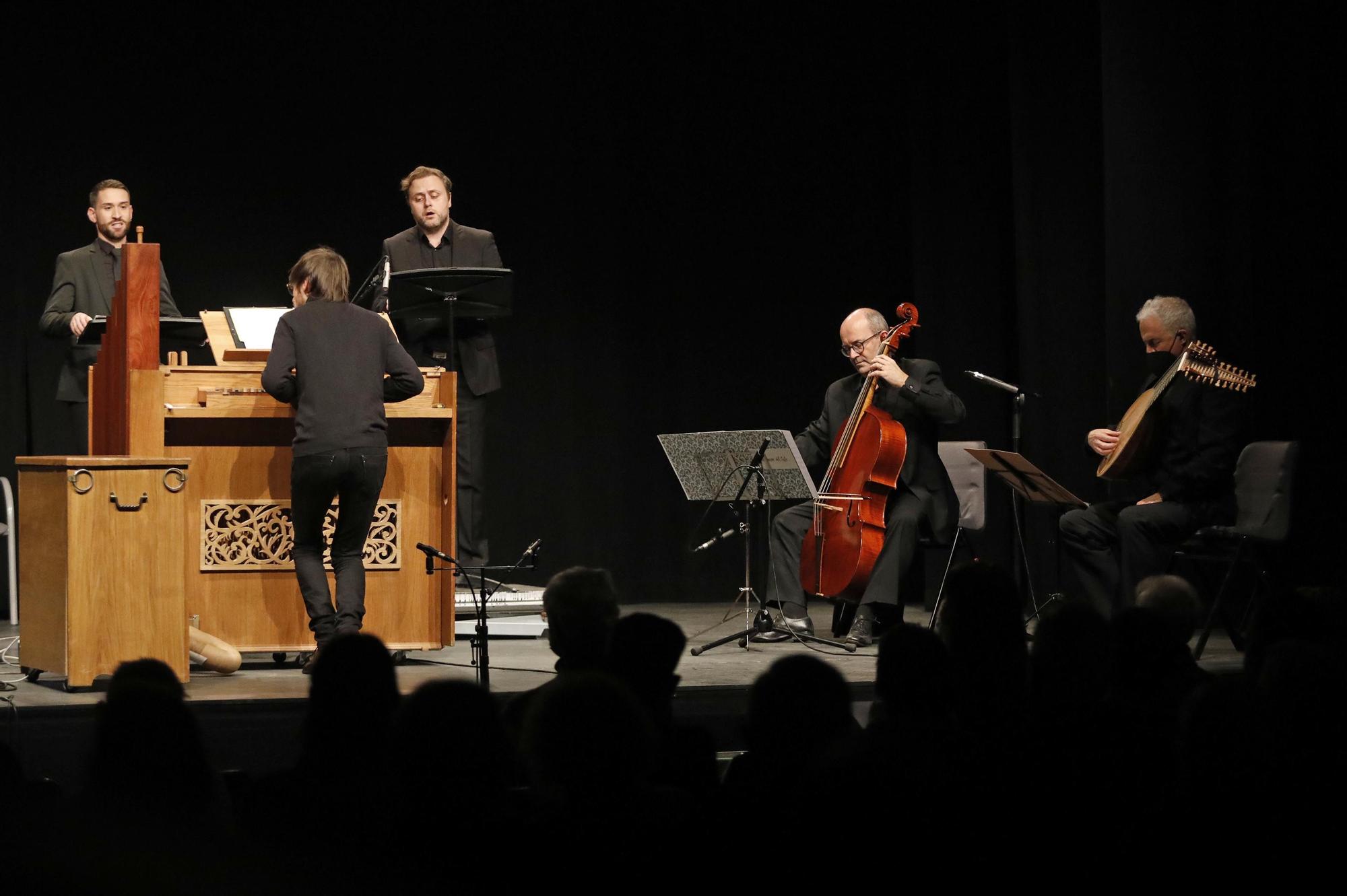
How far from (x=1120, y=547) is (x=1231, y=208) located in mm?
1687

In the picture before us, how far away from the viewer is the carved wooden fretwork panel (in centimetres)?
569

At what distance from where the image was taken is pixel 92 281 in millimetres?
7191

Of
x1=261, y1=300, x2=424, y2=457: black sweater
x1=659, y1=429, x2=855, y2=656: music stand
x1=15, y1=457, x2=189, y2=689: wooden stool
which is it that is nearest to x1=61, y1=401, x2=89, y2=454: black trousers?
x1=15, y1=457, x2=189, y2=689: wooden stool

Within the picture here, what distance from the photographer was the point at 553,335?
27.3ft

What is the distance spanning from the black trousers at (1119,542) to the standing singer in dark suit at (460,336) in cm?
252

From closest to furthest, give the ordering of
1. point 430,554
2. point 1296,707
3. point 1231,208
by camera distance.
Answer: point 1296,707, point 430,554, point 1231,208

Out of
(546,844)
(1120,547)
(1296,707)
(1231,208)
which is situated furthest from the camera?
(1231,208)

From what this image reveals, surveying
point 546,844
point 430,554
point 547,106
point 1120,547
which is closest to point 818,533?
point 1120,547

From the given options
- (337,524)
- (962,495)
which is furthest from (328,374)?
(962,495)

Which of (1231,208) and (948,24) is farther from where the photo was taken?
(948,24)

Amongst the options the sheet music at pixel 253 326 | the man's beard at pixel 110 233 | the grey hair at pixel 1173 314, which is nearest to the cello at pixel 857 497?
the grey hair at pixel 1173 314

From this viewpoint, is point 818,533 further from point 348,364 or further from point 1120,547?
point 348,364

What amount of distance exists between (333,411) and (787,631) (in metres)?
2.24

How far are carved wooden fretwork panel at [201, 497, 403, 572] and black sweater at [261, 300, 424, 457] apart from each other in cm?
51
